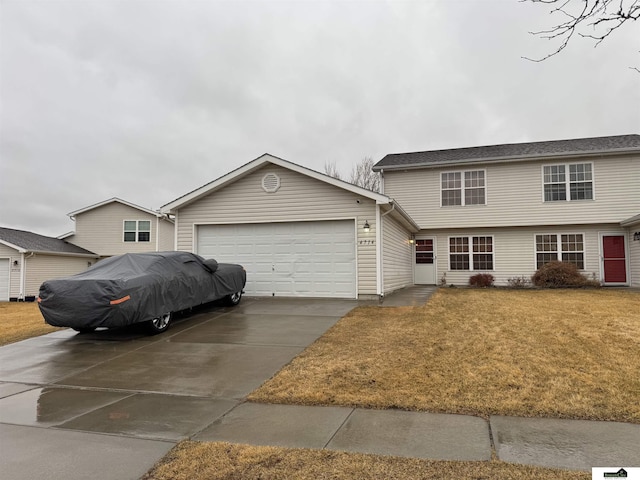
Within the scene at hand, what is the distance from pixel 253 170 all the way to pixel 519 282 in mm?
12678

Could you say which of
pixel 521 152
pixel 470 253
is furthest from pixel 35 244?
pixel 521 152

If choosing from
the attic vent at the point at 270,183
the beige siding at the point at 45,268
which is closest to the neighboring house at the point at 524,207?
the attic vent at the point at 270,183

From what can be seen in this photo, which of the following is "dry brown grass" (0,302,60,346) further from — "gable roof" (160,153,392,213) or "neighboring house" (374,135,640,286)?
"neighboring house" (374,135,640,286)

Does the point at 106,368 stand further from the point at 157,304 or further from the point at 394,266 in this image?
the point at 394,266

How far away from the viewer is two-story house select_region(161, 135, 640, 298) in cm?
1251

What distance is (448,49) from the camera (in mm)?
11203

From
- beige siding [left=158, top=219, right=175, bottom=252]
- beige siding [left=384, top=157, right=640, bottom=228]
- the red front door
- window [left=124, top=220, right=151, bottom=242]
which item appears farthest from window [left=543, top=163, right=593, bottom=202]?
window [left=124, top=220, right=151, bottom=242]

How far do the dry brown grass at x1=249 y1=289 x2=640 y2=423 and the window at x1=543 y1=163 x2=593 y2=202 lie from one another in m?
9.89

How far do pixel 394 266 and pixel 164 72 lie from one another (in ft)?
40.4

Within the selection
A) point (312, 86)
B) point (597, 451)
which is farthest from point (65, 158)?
point (597, 451)

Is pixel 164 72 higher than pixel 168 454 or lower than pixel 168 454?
higher

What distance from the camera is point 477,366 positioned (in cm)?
532

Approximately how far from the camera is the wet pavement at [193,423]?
10.2 ft

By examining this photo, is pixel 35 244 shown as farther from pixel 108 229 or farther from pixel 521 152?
pixel 521 152
